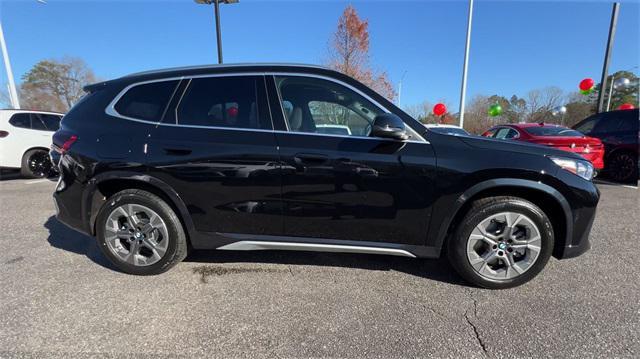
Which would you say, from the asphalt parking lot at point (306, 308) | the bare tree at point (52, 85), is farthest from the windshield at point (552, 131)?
the bare tree at point (52, 85)

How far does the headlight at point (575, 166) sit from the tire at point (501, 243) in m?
0.41

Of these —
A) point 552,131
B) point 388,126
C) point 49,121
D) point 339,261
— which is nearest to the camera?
point 388,126

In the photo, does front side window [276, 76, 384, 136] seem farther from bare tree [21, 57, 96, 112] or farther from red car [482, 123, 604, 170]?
bare tree [21, 57, 96, 112]

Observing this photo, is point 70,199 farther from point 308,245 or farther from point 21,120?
point 21,120

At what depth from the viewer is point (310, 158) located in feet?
8.10

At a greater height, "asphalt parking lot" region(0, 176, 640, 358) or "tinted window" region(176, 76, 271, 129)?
"tinted window" region(176, 76, 271, 129)

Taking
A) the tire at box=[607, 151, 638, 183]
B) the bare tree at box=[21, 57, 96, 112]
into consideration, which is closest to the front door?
the tire at box=[607, 151, 638, 183]

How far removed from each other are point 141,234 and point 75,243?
146cm

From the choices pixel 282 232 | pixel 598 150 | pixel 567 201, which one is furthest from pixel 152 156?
pixel 598 150

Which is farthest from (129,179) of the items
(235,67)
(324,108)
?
(324,108)

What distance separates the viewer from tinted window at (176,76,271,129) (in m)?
2.64

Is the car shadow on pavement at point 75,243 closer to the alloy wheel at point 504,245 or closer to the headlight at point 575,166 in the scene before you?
the alloy wheel at point 504,245

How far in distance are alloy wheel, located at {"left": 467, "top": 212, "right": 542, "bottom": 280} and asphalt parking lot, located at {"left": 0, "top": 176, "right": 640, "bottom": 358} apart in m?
0.20

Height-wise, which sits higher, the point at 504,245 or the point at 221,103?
the point at 221,103
